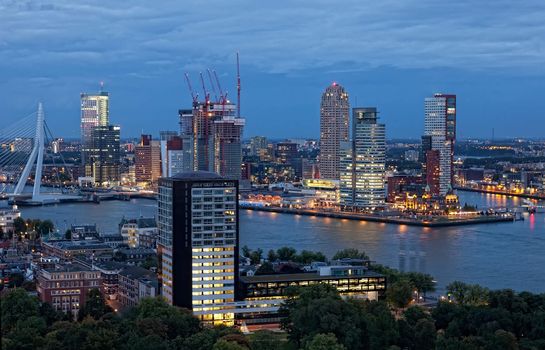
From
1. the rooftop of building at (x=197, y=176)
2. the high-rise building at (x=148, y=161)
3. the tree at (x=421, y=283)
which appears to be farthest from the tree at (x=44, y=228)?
the high-rise building at (x=148, y=161)

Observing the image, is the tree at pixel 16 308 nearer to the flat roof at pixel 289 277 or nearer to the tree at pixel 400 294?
the flat roof at pixel 289 277

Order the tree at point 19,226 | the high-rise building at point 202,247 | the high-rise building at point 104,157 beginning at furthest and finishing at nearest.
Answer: the high-rise building at point 104,157, the tree at point 19,226, the high-rise building at point 202,247

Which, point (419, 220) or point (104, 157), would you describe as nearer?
point (419, 220)

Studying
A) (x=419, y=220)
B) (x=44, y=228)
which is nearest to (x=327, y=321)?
(x=44, y=228)

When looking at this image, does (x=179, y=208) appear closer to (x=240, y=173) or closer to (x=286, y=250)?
(x=286, y=250)

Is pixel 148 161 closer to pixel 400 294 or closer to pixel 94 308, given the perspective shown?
pixel 94 308

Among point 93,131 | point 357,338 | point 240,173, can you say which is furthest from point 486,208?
point 93,131
